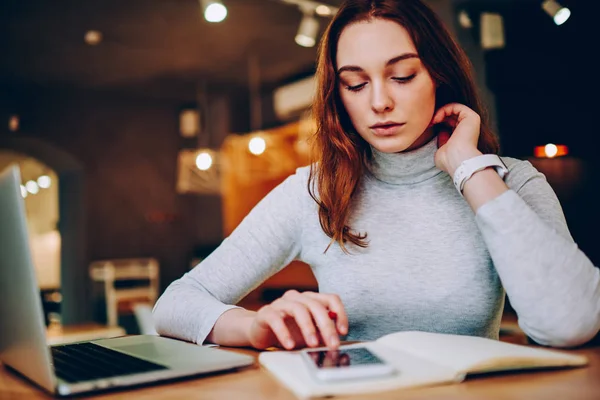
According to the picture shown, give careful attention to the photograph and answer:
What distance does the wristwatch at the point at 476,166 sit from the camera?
107 centimetres

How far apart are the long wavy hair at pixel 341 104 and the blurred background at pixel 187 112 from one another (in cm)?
71

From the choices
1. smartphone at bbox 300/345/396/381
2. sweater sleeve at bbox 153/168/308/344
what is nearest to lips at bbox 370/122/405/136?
sweater sleeve at bbox 153/168/308/344

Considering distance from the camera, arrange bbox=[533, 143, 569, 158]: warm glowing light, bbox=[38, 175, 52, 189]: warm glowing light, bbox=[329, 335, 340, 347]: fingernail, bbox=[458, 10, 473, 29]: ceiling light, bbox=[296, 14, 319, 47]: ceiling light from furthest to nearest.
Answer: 1. bbox=[38, 175, 52, 189]: warm glowing light
2. bbox=[296, 14, 319, 47]: ceiling light
3. bbox=[458, 10, 473, 29]: ceiling light
4. bbox=[533, 143, 569, 158]: warm glowing light
5. bbox=[329, 335, 340, 347]: fingernail

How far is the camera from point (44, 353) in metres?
0.69

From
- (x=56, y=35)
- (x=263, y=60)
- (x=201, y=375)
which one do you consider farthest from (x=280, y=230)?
(x=263, y=60)

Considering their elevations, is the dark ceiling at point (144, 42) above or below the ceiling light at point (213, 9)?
above

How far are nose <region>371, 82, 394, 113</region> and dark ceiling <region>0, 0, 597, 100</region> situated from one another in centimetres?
205

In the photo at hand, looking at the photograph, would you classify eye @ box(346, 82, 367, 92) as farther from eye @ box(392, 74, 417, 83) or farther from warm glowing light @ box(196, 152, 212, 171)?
warm glowing light @ box(196, 152, 212, 171)

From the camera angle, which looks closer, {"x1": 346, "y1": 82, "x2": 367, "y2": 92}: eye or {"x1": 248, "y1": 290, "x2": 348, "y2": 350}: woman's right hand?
{"x1": 248, "y1": 290, "x2": 348, "y2": 350}: woman's right hand

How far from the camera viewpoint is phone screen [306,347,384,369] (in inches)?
27.5

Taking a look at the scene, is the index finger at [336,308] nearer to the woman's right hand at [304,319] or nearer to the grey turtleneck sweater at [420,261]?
the woman's right hand at [304,319]

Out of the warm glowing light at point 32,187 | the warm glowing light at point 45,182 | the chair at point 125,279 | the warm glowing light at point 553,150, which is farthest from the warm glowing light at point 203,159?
the warm glowing light at point 32,187

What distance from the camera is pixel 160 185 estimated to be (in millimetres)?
8852

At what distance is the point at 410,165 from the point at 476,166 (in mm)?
249
